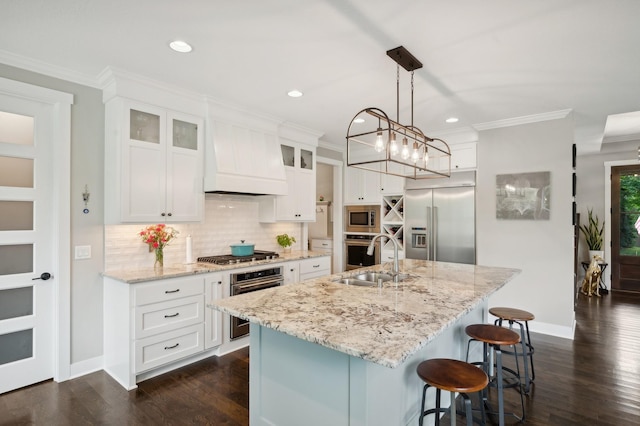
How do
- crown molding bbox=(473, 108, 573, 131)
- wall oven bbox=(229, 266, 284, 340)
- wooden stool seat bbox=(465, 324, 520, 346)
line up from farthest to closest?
crown molding bbox=(473, 108, 573, 131) < wall oven bbox=(229, 266, 284, 340) < wooden stool seat bbox=(465, 324, 520, 346)

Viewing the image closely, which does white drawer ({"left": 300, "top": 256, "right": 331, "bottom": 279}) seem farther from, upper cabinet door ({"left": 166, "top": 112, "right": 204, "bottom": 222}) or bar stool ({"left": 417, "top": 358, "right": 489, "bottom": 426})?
bar stool ({"left": 417, "top": 358, "right": 489, "bottom": 426})

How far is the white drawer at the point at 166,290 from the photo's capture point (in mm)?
2885

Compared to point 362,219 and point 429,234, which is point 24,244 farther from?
point 429,234

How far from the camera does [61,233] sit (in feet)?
9.65

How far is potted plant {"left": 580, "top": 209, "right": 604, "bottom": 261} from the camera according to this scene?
634 cm

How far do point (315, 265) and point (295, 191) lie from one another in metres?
1.06

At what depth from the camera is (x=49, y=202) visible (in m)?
2.96

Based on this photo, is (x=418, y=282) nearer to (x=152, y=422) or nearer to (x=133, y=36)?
(x=152, y=422)

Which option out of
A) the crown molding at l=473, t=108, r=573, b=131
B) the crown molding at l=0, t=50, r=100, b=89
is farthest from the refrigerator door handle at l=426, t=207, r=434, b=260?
the crown molding at l=0, t=50, r=100, b=89

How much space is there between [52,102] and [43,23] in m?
0.89

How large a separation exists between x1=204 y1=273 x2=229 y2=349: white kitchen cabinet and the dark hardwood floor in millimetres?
200

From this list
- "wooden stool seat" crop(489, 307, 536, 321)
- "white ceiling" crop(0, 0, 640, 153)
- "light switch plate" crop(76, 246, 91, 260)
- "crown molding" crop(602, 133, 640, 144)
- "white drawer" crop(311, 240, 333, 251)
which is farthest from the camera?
"white drawer" crop(311, 240, 333, 251)

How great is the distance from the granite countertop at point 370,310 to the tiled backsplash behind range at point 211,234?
1.83m

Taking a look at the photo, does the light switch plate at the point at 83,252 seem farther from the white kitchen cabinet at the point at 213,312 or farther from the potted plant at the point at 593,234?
the potted plant at the point at 593,234
